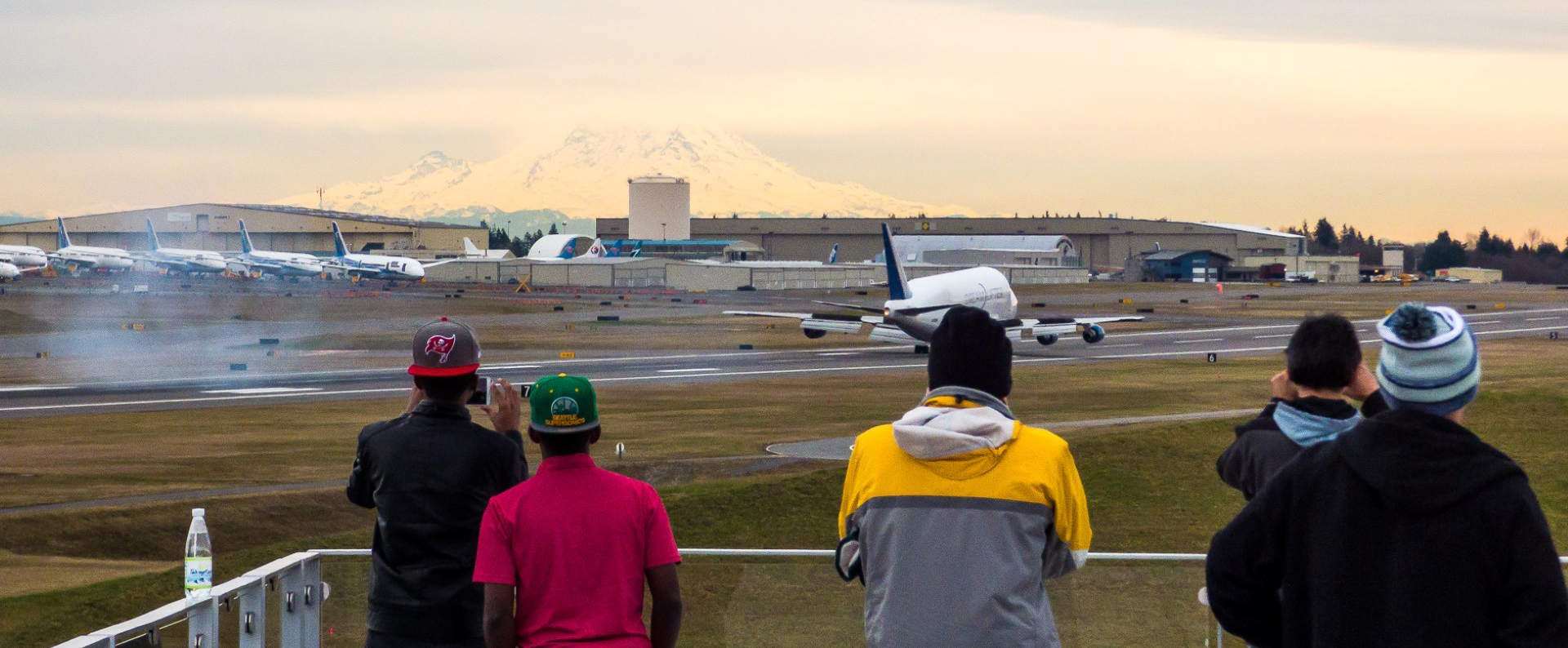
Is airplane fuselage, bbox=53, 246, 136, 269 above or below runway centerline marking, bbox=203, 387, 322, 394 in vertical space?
above

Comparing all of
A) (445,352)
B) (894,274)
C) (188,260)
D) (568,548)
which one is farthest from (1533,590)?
(188,260)

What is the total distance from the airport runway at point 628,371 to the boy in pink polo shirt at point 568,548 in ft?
131

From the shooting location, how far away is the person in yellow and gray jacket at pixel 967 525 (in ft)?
18.4

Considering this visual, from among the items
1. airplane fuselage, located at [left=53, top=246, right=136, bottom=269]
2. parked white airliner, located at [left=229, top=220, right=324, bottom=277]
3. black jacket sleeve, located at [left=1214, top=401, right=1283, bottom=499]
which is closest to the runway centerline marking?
black jacket sleeve, located at [left=1214, top=401, right=1283, bottom=499]

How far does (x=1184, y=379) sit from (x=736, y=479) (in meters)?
28.7

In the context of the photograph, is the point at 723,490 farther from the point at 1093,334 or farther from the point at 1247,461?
the point at 1093,334

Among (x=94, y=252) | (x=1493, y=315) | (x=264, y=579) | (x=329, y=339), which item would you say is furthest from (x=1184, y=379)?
(x=94, y=252)

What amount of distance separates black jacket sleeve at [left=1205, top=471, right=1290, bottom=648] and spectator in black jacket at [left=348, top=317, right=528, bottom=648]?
3.63 metres

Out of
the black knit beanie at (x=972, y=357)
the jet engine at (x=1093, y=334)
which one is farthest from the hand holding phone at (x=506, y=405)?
the jet engine at (x=1093, y=334)

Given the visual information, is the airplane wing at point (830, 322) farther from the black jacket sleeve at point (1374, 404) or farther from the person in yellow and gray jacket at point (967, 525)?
the person in yellow and gray jacket at point (967, 525)

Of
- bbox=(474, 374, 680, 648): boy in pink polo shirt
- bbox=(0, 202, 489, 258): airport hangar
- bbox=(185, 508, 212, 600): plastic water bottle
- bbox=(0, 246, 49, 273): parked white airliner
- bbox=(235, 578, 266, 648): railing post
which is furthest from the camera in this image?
bbox=(0, 202, 489, 258): airport hangar

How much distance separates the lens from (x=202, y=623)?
7.86 metres

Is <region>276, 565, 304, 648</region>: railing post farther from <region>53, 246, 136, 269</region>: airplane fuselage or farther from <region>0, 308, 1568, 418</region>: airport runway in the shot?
<region>53, 246, 136, 269</region>: airplane fuselage

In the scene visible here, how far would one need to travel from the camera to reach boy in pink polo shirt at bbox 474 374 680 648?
6.03 m
